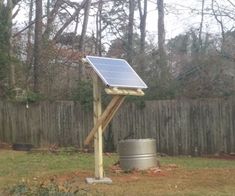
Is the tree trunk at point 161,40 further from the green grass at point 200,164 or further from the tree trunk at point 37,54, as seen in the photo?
the tree trunk at point 37,54

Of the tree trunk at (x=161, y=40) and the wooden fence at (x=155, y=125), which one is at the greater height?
the tree trunk at (x=161, y=40)

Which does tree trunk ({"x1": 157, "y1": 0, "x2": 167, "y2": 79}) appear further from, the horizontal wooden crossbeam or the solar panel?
the horizontal wooden crossbeam

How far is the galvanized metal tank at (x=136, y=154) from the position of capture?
12.8m

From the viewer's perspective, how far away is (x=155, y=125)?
20219 millimetres

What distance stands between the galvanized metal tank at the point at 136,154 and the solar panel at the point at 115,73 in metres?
2.03

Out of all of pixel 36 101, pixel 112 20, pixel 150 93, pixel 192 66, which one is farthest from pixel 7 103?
pixel 112 20

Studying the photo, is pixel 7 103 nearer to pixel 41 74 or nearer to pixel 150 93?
pixel 41 74

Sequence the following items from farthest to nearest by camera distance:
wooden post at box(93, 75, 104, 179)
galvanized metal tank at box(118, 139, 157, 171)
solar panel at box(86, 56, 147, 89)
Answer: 1. galvanized metal tank at box(118, 139, 157, 171)
2. wooden post at box(93, 75, 104, 179)
3. solar panel at box(86, 56, 147, 89)

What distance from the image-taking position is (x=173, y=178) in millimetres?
11578

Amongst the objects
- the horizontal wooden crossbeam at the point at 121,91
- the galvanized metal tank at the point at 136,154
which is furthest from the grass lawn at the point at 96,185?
the horizontal wooden crossbeam at the point at 121,91

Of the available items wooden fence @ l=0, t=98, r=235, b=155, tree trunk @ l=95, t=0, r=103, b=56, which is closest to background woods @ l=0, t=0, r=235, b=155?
wooden fence @ l=0, t=98, r=235, b=155

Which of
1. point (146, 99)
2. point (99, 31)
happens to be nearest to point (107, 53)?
point (99, 31)

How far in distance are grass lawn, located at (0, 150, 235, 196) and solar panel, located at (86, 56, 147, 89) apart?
1958mm

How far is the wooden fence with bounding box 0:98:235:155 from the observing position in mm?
19703
